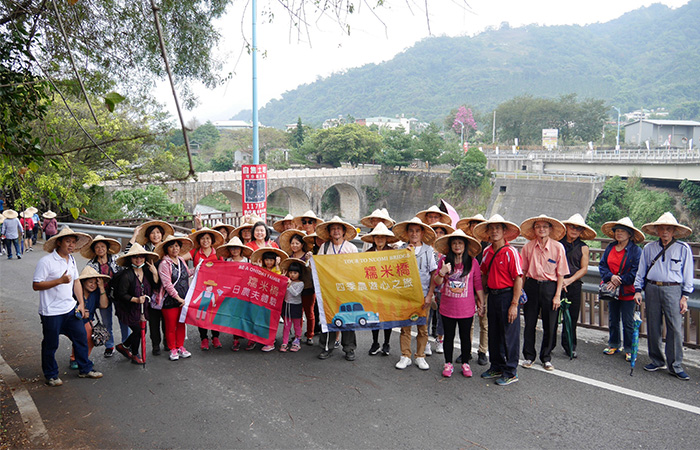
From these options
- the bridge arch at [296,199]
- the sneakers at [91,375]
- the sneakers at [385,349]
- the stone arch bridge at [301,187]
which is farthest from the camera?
the bridge arch at [296,199]

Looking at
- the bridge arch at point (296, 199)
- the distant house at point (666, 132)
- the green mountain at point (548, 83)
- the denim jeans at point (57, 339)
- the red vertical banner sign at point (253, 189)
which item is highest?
the green mountain at point (548, 83)

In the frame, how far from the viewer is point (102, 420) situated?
439 cm

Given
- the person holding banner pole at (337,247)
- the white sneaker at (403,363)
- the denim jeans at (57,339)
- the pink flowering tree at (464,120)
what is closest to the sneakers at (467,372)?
the white sneaker at (403,363)

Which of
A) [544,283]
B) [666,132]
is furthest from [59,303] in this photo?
[666,132]

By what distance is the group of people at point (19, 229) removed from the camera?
41.7 feet

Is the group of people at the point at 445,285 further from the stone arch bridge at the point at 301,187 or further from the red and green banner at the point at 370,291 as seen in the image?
the stone arch bridge at the point at 301,187

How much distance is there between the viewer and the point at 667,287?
5.17m

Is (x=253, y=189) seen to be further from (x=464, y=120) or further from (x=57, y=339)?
(x=464, y=120)

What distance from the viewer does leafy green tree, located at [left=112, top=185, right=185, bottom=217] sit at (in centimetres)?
2234

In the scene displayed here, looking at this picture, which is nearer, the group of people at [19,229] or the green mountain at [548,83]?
the group of people at [19,229]

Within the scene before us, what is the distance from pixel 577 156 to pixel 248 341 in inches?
2007

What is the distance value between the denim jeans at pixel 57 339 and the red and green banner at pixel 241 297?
1231 millimetres

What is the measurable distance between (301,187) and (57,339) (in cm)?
4618

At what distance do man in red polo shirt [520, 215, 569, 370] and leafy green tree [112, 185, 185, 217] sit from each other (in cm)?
1941
